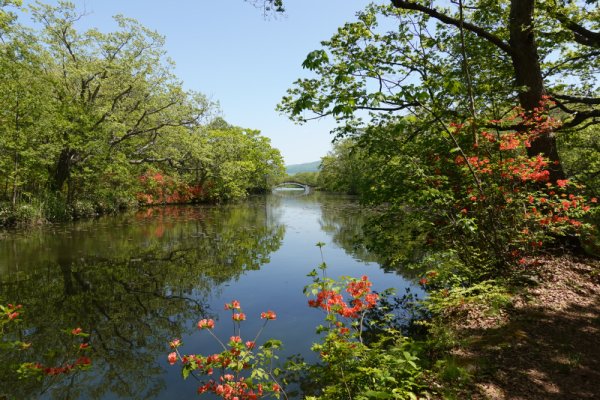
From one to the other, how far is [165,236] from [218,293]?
9630mm

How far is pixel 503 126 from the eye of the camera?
7547 millimetres

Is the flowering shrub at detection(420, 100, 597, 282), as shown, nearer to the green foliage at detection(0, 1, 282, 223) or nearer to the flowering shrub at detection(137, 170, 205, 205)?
the green foliage at detection(0, 1, 282, 223)

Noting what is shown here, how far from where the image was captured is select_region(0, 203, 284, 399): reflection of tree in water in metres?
5.24

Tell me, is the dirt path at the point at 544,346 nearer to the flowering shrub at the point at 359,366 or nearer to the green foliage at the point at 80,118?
the flowering shrub at the point at 359,366

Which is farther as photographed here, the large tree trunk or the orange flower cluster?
the large tree trunk

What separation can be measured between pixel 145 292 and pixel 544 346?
8.86 meters

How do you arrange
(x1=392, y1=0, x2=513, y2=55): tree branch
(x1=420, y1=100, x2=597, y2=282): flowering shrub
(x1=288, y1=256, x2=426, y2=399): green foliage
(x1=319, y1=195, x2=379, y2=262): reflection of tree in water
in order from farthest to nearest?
(x1=319, y1=195, x2=379, y2=262): reflection of tree in water, (x1=392, y1=0, x2=513, y2=55): tree branch, (x1=420, y1=100, x2=597, y2=282): flowering shrub, (x1=288, y1=256, x2=426, y2=399): green foliage

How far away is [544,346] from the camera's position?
438cm

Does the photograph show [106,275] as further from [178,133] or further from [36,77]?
[178,133]

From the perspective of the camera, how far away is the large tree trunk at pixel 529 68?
25.6 ft

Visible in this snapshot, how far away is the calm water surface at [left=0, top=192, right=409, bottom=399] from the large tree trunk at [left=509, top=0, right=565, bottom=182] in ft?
16.1

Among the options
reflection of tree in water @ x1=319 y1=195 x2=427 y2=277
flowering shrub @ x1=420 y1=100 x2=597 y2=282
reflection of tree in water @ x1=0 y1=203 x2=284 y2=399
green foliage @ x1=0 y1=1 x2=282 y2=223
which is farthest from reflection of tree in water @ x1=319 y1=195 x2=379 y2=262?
green foliage @ x1=0 y1=1 x2=282 y2=223

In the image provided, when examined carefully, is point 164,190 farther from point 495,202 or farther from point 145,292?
point 495,202

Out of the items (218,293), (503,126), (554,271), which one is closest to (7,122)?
(218,293)
